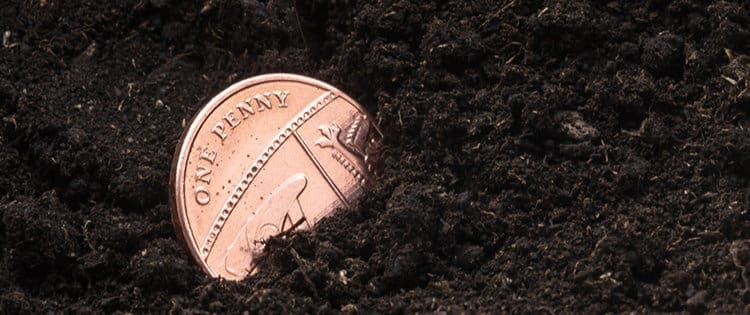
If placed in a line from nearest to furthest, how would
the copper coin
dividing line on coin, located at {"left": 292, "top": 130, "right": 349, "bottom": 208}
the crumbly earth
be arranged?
the crumbly earth < the copper coin < dividing line on coin, located at {"left": 292, "top": 130, "right": 349, "bottom": 208}

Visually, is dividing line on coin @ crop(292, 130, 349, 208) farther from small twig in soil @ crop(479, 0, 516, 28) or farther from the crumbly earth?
small twig in soil @ crop(479, 0, 516, 28)

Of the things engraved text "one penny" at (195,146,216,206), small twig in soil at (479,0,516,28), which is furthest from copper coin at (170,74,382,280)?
small twig in soil at (479,0,516,28)

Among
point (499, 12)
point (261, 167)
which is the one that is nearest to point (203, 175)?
point (261, 167)

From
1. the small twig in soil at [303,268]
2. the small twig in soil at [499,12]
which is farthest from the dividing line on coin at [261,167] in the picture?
the small twig in soil at [499,12]

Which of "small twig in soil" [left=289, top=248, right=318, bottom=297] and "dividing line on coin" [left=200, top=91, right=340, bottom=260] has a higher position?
"dividing line on coin" [left=200, top=91, right=340, bottom=260]

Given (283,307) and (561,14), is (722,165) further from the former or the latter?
(283,307)

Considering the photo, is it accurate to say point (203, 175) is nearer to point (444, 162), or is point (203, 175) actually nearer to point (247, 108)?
point (247, 108)

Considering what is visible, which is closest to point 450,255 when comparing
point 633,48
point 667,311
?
point 667,311
